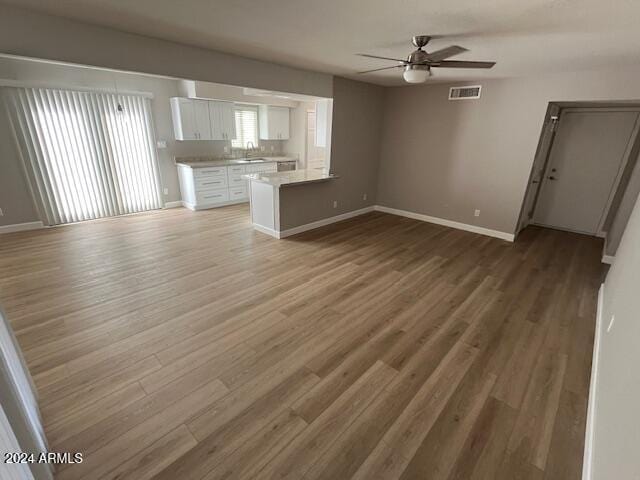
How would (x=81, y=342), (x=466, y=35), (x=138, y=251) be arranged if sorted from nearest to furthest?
1. (x=81, y=342)
2. (x=466, y=35)
3. (x=138, y=251)

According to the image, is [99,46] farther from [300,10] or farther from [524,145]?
[524,145]

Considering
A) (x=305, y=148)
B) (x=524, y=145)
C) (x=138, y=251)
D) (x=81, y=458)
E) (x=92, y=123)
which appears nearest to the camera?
(x=81, y=458)

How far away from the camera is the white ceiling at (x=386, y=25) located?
2.04m

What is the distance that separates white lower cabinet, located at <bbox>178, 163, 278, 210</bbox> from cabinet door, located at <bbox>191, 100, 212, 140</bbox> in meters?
0.69

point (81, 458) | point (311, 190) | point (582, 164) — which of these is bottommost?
point (81, 458)

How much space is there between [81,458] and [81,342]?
108 centimetres


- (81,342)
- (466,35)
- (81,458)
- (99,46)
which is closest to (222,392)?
(81,458)

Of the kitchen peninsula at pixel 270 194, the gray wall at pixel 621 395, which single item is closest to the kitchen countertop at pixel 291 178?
the kitchen peninsula at pixel 270 194

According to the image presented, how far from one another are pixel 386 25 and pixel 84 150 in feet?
16.8

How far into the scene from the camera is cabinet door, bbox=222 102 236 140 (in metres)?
6.27

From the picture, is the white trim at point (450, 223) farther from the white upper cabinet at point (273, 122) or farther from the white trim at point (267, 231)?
the white upper cabinet at point (273, 122)

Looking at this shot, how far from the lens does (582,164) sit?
507 cm

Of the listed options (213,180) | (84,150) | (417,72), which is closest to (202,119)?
(213,180)

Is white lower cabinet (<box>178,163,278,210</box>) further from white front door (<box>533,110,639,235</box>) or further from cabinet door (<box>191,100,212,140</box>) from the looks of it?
white front door (<box>533,110,639,235</box>)
